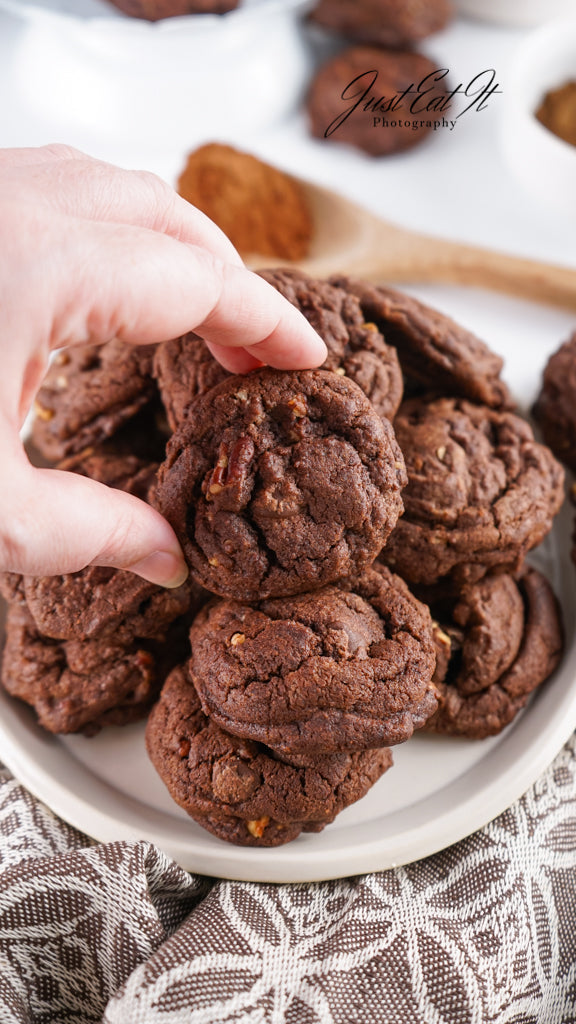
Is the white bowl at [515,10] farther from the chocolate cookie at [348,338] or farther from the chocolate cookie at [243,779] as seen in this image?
the chocolate cookie at [243,779]

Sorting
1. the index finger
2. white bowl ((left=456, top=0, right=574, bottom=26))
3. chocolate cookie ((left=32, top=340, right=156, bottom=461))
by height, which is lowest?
chocolate cookie ((left=32, top=340, right=156, bottom=461))

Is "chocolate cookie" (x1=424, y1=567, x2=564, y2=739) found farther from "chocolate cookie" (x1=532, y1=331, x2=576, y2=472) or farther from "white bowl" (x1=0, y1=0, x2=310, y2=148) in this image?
"white bowl" (x1=0, y1=0, x2=310, y2=148)

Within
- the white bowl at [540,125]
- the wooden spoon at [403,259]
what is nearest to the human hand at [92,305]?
the wooden spoon at [403,259]

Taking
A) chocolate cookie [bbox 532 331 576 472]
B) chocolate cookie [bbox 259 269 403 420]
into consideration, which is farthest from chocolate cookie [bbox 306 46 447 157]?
chocolate cookie [bbox 259 269 403 420]

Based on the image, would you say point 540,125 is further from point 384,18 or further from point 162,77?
point 162,77

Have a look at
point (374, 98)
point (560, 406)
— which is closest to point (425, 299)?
point (374, 98)

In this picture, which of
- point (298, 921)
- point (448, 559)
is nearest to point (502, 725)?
point (448, 559)

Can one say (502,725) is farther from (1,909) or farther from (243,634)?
(1,909)
